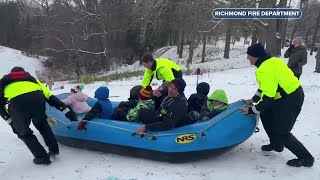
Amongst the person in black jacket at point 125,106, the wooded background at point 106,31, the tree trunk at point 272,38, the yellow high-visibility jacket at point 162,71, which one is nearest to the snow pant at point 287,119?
the yellow high-visibility jacket at point 162,71

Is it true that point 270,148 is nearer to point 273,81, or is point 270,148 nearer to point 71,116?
point 273,81

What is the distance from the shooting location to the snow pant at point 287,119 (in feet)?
14.1

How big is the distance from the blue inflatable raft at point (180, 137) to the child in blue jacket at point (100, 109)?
13 cm

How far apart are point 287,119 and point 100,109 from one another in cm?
259

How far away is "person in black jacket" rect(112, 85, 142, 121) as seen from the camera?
525 centimetres

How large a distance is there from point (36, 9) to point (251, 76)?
2690 cm

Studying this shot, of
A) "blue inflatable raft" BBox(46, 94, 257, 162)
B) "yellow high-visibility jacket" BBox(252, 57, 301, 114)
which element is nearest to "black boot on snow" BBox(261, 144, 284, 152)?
"blue inflatable raft" BBox(46, 94, 257, 162)

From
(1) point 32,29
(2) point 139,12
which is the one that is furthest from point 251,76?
(1) point 32,29

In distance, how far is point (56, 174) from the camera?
14.0 ft

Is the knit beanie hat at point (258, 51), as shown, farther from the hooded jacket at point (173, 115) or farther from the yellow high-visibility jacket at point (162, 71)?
the yellow high-visibility jacket at point (162, 71)

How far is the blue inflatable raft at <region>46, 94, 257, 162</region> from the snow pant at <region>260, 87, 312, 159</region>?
0.32m

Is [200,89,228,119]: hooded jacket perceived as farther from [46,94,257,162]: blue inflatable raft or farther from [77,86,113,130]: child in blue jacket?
[77,86,113,130]: child in blue jacket

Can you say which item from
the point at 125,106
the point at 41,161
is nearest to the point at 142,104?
the point at 125,106

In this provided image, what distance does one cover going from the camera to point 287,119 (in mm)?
4328
